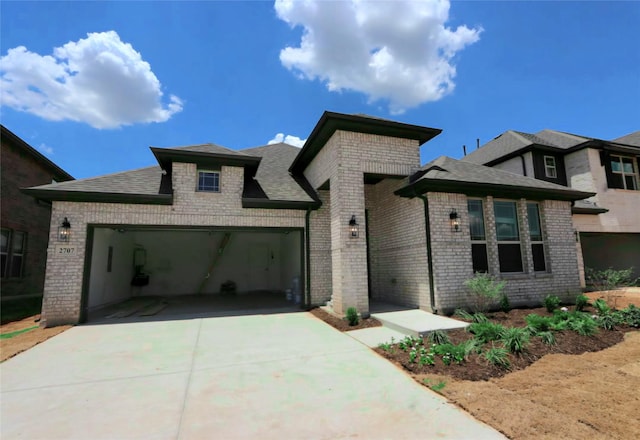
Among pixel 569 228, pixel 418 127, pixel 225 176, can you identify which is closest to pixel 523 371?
pixel 418 127

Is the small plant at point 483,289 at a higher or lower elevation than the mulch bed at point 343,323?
higher

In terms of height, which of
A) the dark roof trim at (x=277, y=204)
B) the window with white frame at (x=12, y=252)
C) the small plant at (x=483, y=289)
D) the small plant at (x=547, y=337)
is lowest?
the small plant at (x=547, y=337)

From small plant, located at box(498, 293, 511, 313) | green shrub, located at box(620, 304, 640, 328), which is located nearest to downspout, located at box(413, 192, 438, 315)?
small plant, located at box(498, 293, 511, 313)

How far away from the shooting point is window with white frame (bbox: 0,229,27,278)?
405 inches

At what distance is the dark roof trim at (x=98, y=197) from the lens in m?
7.68

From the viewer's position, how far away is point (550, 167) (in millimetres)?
14586

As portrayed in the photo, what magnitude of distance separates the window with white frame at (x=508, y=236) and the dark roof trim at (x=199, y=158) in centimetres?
785

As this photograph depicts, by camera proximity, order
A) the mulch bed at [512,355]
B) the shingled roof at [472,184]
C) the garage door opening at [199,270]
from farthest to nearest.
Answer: the garage door opening at [199,270] < the shingled roof at [472,184] < the mulch bed at [512,355]

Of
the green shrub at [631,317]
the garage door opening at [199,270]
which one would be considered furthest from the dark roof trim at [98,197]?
the green shrub at [631,317]

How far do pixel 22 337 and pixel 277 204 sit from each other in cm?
691

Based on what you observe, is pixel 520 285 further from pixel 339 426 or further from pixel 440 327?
pixel 339 426

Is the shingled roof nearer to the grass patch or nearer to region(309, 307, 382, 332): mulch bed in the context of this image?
region(309, 307, 382, 332): mulch bed

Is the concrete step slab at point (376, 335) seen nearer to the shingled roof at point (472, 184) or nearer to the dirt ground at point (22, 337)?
the shingled roof at point (472, 184)

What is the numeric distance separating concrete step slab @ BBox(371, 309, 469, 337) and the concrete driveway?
1188 millimetres
